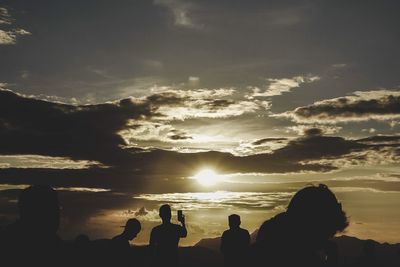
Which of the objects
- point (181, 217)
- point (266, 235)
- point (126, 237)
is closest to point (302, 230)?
point (266, 235)

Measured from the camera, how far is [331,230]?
4441 mm

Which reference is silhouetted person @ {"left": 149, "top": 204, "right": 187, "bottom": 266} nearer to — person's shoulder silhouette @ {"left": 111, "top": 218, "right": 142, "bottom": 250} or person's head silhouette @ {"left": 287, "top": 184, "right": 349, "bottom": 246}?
person's shoulder silhouette @ {"left": 111, "top": 218, "right": 142, "bottom": 250}

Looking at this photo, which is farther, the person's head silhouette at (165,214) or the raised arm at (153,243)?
the person's head silhouette at (165,214)

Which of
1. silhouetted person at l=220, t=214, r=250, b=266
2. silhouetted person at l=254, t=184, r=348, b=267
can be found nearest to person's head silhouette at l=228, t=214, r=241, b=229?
silhouetted person at l=220, t=214, r=250, b=266

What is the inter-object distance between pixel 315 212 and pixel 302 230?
0.68 ft

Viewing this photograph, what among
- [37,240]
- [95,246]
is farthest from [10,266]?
[95,246]

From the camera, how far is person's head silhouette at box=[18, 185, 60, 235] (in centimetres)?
367

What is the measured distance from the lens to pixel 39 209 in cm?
367

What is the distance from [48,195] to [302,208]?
2.22m

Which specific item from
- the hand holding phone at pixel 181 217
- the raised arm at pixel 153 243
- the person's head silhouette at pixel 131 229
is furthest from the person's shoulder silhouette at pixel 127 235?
the hand holding phone at pixel 181 217

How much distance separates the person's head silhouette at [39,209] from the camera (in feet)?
12.1

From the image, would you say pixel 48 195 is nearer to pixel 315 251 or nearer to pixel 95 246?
pixel 315 251

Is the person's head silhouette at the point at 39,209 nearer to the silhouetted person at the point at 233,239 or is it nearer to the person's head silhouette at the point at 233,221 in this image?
the silhouetted person at the point at 233,239

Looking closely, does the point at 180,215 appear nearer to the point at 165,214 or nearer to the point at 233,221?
the point at 165,214
